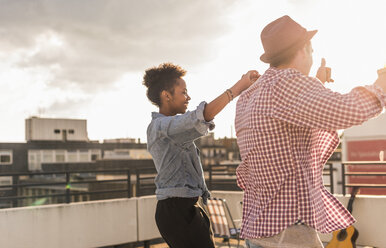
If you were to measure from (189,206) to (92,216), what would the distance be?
6.97m

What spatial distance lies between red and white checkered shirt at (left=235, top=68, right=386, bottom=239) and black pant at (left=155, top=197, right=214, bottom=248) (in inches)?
38.4

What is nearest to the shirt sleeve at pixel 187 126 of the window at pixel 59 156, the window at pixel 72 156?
the window at pixel 59 156

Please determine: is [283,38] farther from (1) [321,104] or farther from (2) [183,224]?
(2) [183,224]

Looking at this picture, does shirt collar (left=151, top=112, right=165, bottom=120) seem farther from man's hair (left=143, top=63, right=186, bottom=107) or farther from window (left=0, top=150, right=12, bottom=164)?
window (left=0, top=150, right=12, bottom=164)

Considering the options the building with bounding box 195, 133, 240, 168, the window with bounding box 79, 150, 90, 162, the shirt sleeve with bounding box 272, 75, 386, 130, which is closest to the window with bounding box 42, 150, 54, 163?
the window with bounding box 79, 150, 90, 162

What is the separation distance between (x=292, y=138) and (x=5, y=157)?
75.0m

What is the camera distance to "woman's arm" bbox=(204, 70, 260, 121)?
2.09m

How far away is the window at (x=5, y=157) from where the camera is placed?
6944 cm

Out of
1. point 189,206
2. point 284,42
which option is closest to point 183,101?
point 189,206

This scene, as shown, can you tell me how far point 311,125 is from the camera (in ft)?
5.22

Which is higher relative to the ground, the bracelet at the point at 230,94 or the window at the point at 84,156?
the bracelet at the point at 230,94

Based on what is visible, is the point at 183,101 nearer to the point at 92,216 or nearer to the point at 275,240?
the point at 275,240

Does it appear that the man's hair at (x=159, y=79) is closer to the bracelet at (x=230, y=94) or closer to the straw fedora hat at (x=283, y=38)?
the bracelet at (x=230, y=94)

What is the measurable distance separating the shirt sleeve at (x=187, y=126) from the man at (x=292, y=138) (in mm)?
448
